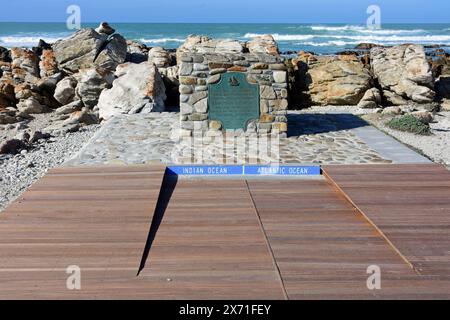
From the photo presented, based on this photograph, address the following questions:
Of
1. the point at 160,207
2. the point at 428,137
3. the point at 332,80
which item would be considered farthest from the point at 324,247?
the point at 332,80

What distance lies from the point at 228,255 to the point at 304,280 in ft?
2.96

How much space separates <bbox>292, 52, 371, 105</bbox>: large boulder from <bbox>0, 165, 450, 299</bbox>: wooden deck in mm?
10041

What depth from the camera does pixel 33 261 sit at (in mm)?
5129

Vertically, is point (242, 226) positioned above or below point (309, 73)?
below

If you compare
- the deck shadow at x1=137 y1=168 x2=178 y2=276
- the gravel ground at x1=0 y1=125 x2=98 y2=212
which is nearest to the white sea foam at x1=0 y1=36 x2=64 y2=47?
the gravel ground at x1=0 y1=125 x2=98 y2=212

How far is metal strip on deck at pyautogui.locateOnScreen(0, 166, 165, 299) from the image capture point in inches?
189

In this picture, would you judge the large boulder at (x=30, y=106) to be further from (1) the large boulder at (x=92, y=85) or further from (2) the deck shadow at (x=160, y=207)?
(2) the deck shadow at (x=160, y=207)

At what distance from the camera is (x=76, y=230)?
19.3 ft

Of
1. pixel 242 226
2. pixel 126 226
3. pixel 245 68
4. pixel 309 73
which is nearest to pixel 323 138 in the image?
pixel 245 68

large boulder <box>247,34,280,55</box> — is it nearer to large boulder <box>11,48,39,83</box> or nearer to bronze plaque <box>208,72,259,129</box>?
bronze plaque <box>208,72,259,129</box>

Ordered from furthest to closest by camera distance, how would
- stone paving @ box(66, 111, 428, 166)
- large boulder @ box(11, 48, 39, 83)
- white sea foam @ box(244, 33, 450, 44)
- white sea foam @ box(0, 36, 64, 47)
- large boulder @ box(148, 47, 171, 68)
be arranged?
white sea foam @ box(244, 33, 450, 44), white sea foam @ box(0, 36, 64, 47), large boulder @ box(11, 48, 39, 83), large boulder @ box(148, 47, 171, 68), stone paving @ box(66, 111, 428, 166)

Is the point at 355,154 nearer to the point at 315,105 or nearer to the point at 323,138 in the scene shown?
the point at 323,138

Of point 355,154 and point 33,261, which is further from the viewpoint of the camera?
point 355,154
